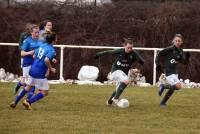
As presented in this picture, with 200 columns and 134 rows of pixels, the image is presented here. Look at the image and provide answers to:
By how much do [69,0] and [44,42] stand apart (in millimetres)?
12574

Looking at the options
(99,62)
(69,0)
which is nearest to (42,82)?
(99,62)

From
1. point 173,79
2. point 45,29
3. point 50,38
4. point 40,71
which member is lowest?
point 173,79

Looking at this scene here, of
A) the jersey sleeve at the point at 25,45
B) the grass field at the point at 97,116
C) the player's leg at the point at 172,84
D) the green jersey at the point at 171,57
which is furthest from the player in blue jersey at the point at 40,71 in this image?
the player's leg at the point at 172,84

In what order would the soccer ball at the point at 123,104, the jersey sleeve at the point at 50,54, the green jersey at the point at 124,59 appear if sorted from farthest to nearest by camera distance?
1. the green jersey at the point at 124,59
2. the soccer ball at the point at 123,104
3. the jersey sleeve at the point at 50,54

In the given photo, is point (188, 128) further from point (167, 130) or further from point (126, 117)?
point (126, 117)

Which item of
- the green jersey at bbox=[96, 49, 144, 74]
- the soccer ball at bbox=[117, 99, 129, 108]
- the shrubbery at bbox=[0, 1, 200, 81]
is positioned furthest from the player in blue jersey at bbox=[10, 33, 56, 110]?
the shrubbery at bbox=[0, 1, 200, 81]

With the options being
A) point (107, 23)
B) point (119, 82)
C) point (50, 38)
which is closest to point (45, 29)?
point (50, 38)

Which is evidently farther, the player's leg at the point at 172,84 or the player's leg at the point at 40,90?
the player's leg at the point at 172,84

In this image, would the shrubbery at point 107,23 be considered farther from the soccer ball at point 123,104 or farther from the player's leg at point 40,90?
the player's leg at point 40,90

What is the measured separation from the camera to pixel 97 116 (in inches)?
514

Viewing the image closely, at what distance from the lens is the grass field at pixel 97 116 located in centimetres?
1130

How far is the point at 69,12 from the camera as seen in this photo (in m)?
26.2

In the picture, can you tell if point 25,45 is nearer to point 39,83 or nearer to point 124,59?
point 39,83

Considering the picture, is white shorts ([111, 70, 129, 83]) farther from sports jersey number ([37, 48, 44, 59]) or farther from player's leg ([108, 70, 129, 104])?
sports jersey number ([37, 48, 44, 59])
